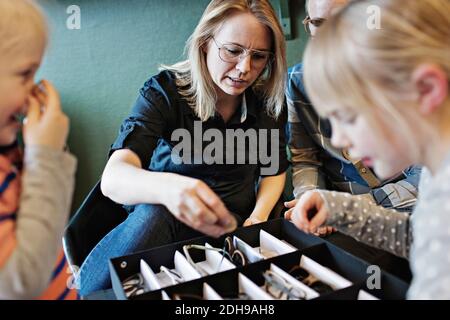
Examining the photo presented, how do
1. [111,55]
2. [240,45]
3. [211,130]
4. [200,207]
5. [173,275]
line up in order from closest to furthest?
[200,207] → [173,275] → [240,45] → [211,130] → [111,55]

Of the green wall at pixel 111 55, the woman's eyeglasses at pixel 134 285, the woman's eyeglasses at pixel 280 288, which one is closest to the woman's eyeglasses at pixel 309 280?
the woman's eyeglasses at pixel 280 288

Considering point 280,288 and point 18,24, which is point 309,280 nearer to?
point 280,288

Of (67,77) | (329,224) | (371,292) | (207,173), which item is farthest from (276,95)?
(67,77)

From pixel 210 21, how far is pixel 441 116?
0.72 m

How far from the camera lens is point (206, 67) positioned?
1.17m

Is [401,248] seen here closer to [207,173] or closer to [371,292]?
[371,292]

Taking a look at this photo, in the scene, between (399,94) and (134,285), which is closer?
(399,94)

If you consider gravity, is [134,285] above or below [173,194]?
below

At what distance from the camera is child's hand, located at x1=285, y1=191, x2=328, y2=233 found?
30.0 inches

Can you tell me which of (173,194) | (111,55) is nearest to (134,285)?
(173,194)

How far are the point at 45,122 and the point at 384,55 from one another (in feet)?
1.49

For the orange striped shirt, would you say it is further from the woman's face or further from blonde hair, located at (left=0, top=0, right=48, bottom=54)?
the woman's face

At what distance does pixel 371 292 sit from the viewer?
2.32ft
